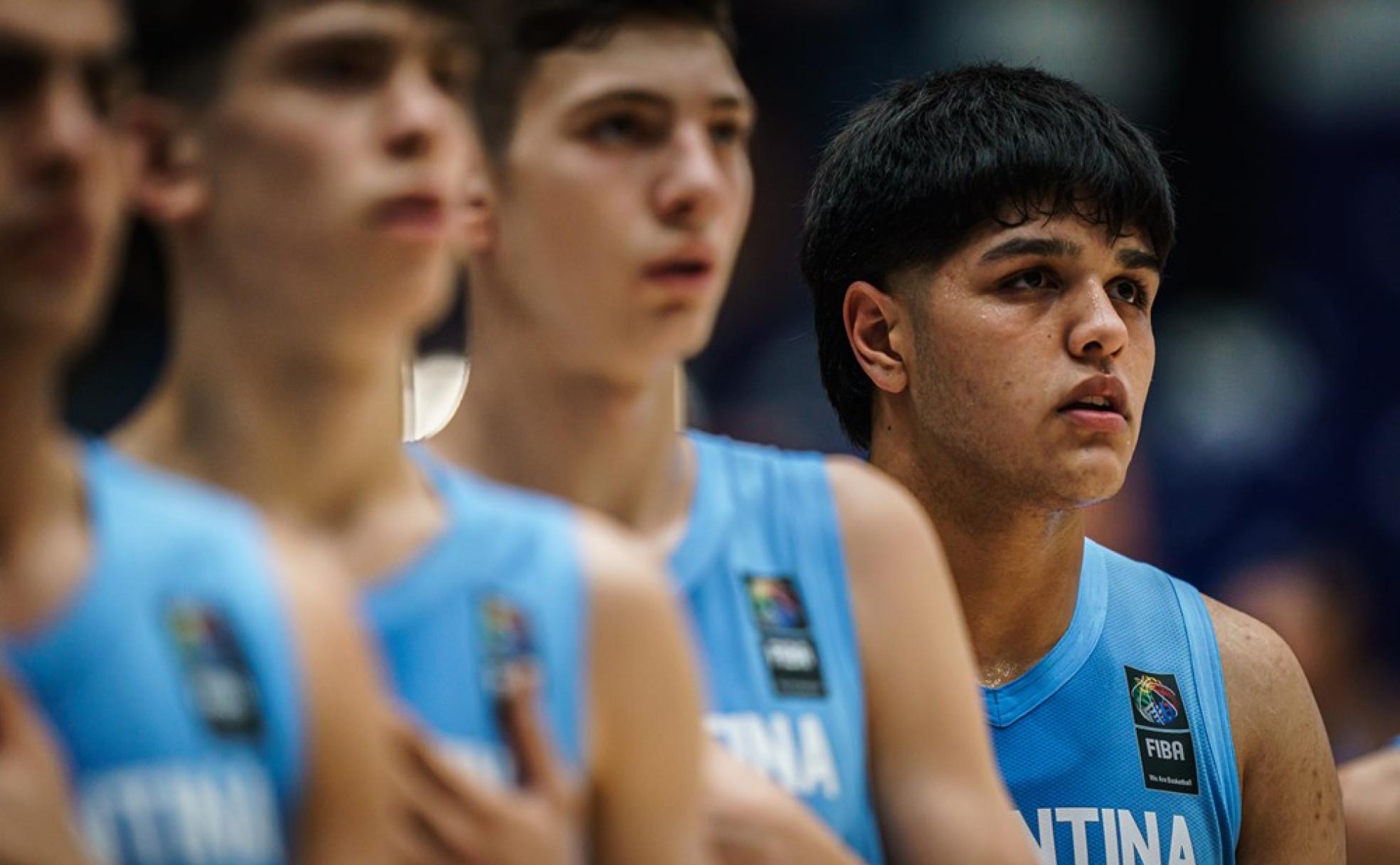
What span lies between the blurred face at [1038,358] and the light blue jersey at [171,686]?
8.34 feet

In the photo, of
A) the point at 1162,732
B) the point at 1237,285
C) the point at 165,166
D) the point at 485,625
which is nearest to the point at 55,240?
the point at 165,166

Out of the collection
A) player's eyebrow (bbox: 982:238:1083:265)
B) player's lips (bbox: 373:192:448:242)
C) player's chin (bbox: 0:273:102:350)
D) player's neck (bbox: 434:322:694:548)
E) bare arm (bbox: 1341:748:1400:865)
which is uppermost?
player's eyebrow (bbox: 982:238:1083:265)

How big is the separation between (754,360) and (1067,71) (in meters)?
2.21

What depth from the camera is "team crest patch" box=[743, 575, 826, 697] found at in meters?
3.41

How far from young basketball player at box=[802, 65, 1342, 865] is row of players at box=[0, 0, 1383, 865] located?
0.07 ft

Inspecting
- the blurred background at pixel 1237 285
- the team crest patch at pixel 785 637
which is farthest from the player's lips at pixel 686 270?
the blurred background at pixel 1237 285

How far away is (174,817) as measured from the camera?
2.12 m

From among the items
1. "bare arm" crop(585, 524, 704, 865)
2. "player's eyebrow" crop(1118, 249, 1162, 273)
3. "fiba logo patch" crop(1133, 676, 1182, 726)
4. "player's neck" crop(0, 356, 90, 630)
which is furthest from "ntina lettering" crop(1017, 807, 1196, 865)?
"player's neck" crop(0, 356, 90, 630)

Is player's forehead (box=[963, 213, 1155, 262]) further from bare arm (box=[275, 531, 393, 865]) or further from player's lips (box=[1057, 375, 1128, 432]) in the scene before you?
bare arm (box=[275, 531, 393, 865])

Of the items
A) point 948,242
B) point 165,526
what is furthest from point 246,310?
point 948,242

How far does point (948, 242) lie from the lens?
15.6 ft

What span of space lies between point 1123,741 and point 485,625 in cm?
255

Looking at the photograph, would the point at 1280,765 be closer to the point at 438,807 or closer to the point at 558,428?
the point at 558,428

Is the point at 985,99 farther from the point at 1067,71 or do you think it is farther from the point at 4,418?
the point at 1067,71
